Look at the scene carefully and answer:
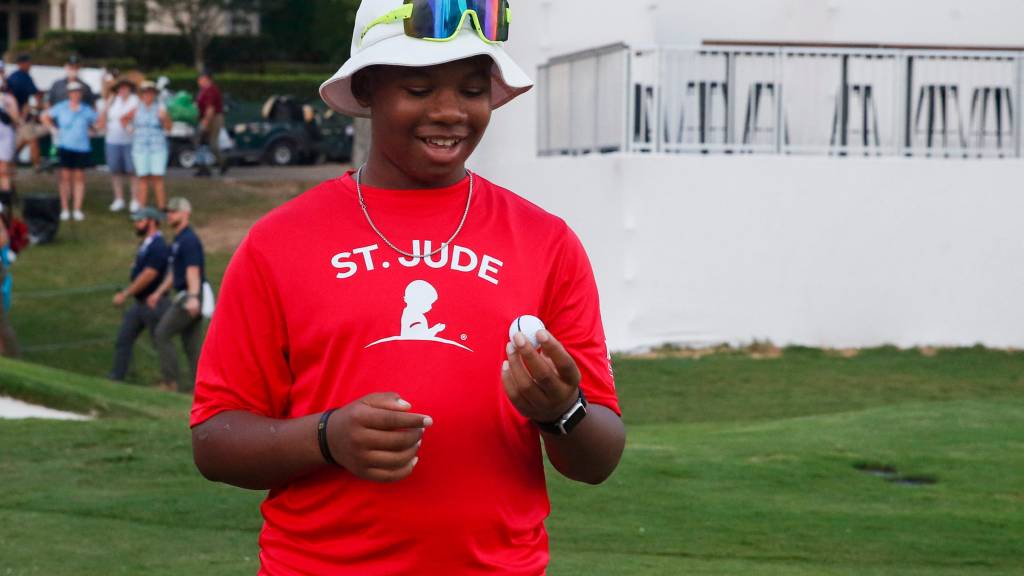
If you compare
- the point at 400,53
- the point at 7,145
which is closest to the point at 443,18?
the point at 400,53

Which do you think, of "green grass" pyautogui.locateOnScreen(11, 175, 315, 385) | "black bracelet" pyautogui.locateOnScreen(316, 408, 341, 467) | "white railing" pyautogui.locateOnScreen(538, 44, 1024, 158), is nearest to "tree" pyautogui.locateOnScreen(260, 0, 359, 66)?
"green grass" pyautogui.locateOnScreen(11, 175, 315, 385)

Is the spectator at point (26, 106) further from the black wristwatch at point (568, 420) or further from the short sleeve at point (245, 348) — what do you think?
the black wristwatch at point (568, 420)

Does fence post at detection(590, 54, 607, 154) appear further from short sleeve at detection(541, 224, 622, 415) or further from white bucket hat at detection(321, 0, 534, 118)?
short sleeve at detection(541, 224, 622, 415)

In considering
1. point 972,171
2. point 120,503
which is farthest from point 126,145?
point 120,503

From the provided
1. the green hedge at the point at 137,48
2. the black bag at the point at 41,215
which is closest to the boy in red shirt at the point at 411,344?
the black bag at the point at 41,215

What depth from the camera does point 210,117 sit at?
28625mm

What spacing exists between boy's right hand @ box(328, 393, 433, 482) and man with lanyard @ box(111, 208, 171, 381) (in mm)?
12834

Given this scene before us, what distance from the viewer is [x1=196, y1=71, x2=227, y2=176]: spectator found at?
28.5 m

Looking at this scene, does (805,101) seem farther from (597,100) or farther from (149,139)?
(149,139)

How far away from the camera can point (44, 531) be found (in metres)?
7.62

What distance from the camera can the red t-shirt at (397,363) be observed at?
2.82 metres

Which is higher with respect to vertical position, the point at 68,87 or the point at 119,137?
the point at 68,87

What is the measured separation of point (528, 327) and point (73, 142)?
21145mm

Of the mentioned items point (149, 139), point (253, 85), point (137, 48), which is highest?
point (137, 48)
